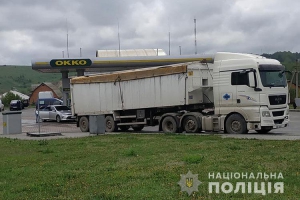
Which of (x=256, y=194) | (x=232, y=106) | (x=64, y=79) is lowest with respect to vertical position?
(x=256, y=194)

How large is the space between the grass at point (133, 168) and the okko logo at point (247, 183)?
0.41ft

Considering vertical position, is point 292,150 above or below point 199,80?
below

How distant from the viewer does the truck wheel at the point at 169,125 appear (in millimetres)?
21594

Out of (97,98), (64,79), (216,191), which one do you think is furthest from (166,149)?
(64,79)

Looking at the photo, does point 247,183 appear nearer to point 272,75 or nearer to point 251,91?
point 251,91

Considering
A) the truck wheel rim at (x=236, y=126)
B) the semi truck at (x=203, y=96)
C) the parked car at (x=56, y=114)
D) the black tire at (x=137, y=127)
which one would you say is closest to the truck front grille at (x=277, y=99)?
the semi truck at (x=203, y=96)

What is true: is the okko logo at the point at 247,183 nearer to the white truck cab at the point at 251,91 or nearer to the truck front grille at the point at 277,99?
the white truck cab at the point at 251,91

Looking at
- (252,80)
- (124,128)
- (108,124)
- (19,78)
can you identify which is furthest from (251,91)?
(19,78)

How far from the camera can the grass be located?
7551mm

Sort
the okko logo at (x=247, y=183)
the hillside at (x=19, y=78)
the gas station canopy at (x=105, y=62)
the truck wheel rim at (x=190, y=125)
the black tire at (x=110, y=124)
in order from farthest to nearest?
the hillside at (x=19, y=78)
the gas station canopy at (x=105, y=62)
the black tire at (x=110, y=124)
the truck wheel rim at (x=190, y=125)
the okko logo at (x=247, y=183)

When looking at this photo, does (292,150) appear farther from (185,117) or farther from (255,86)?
(185,117)

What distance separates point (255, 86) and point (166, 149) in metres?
6.98

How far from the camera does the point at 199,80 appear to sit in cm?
2097

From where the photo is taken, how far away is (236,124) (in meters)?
19.8
